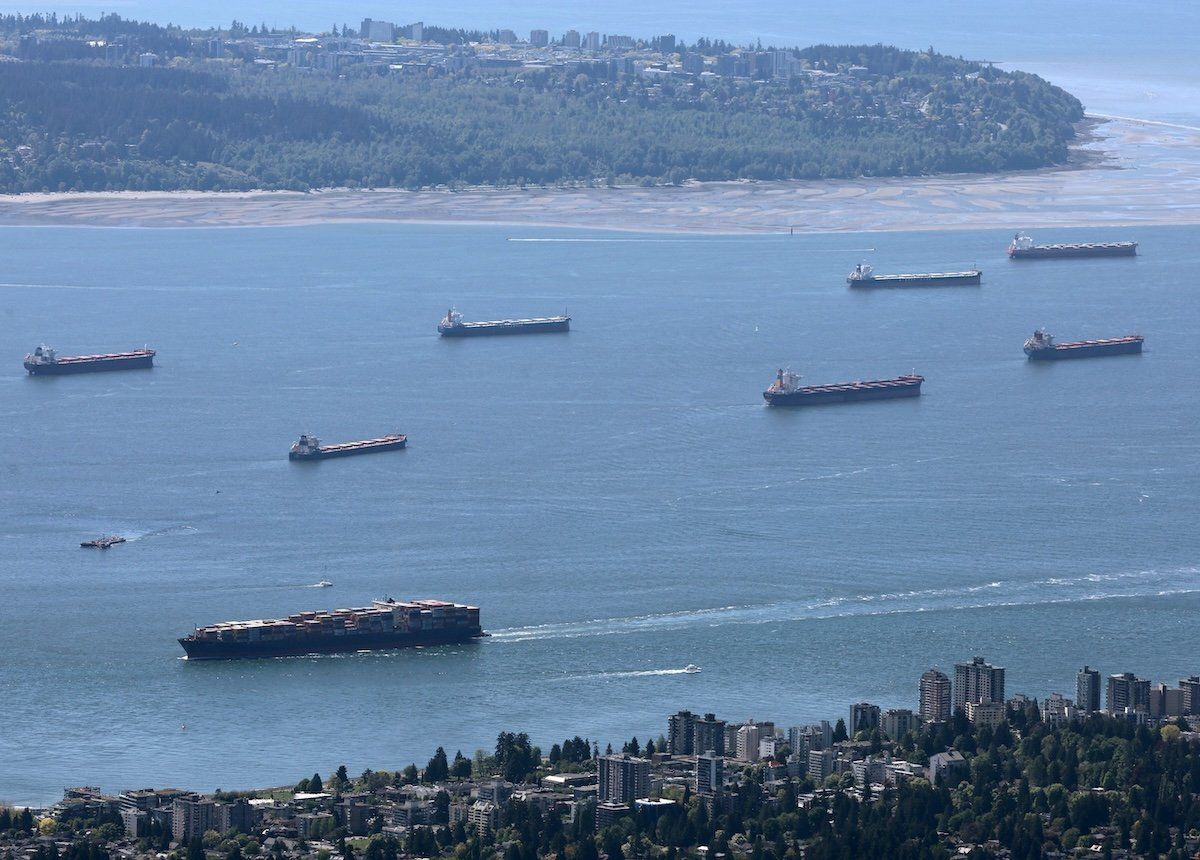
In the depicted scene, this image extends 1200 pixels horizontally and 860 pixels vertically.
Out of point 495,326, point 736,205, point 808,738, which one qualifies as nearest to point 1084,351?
point 495,326

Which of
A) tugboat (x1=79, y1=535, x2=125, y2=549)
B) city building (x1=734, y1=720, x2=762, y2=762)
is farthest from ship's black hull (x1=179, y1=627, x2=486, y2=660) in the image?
tugboat (x1=79, y1=535, x2=125, y2=549)

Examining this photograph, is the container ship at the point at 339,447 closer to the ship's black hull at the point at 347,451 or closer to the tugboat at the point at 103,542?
the ship's black hull at the point at 347,451

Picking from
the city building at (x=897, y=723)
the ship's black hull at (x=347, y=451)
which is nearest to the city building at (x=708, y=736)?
the city building at (x=897, y=723)

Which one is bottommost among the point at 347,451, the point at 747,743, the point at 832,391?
the point at 747,743

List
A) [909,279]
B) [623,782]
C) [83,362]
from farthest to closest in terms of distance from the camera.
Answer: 1. [909,279]
2. [83,362]
3. [623,782]

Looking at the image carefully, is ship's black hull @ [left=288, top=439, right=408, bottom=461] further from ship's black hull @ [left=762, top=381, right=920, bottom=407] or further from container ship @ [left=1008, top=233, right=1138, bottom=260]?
container ship @ [left=1008, top=233, right=1138, bottom=260]

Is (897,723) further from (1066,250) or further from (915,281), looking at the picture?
(1066,250)

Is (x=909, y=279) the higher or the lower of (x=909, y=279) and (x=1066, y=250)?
the lower
